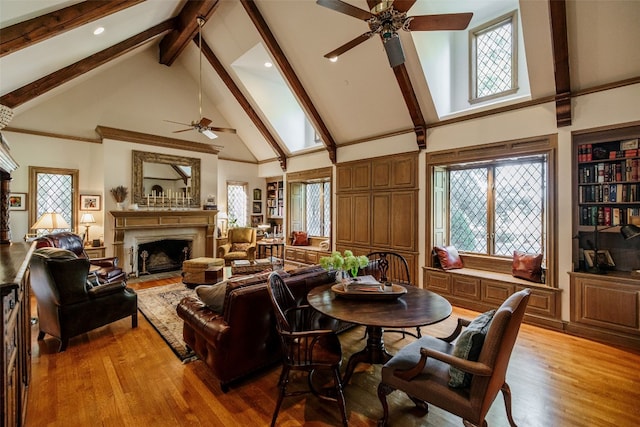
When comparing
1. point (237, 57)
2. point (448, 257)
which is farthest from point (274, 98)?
point (448, 257)

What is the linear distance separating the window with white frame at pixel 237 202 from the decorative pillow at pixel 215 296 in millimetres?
5711

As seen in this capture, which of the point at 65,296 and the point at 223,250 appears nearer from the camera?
the point at 65,296

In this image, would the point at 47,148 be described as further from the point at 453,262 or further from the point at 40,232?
the point at 453,262

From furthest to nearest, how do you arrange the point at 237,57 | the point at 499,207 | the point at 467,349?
the point at 237,57 → the point at 499,207 → the point at 467,349

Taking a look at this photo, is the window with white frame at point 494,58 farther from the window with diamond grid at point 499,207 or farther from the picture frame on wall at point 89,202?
the picture frame on wall at point 89,202

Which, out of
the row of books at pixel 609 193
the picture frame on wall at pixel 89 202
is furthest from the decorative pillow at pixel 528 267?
the picture frame on wall at pixel 89 202

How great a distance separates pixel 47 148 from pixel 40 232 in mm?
1589

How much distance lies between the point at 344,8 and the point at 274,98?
4799mm

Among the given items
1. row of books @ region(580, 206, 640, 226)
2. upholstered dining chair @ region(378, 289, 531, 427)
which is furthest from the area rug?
row of books @ region(580, 206, 640, 226)

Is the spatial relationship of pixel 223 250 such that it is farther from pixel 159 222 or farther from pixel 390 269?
pixel 390 269

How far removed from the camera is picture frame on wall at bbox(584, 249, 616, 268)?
346cm

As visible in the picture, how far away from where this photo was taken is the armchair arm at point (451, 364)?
4.89 ft

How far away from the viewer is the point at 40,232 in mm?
5367

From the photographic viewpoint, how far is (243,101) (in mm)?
Answer: 6812
